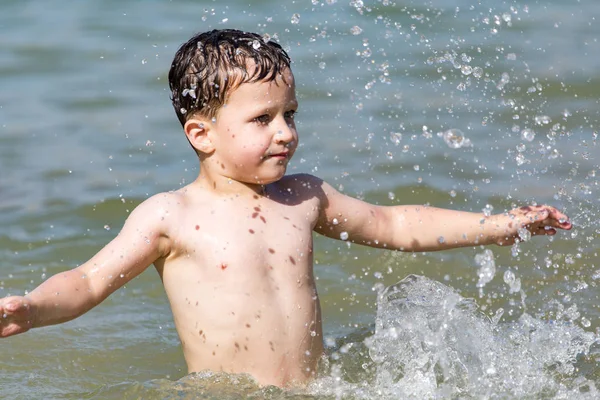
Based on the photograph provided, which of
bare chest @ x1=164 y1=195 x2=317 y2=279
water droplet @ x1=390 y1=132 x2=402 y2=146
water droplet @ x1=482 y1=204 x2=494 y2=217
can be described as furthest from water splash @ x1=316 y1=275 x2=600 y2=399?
water droplet @ x1=390 y1=132 x2=402 y2=146

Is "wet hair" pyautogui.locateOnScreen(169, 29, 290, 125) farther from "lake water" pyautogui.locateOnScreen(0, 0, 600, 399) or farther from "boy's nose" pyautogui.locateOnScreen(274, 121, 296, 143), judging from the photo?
"lake water" pyautogui.locateOnScreen(0, 0, 600, 399)

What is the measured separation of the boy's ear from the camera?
353 centimetres

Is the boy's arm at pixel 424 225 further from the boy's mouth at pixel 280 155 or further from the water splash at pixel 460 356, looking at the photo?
the boy's mouth at pixel 280 155

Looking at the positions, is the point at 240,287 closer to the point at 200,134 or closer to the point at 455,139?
the point at 200,134

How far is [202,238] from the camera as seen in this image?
3451mm

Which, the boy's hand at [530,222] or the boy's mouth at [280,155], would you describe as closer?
the boy's mouth at [280,155]

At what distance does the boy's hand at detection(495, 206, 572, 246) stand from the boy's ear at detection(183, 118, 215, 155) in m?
1.07

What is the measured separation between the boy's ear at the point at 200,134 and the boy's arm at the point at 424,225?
0.44 m

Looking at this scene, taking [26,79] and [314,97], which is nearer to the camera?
[314,97]

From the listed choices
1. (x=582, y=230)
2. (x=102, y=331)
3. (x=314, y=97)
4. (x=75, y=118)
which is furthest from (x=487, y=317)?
(x=75, y=118)

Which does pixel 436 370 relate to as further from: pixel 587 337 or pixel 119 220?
pixel 119 220

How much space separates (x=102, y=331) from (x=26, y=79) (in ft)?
11.0

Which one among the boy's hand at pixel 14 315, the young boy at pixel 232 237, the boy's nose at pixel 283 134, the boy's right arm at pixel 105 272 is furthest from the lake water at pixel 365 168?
the boy's nose at pixel 283 134

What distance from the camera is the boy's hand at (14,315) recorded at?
300 cm
